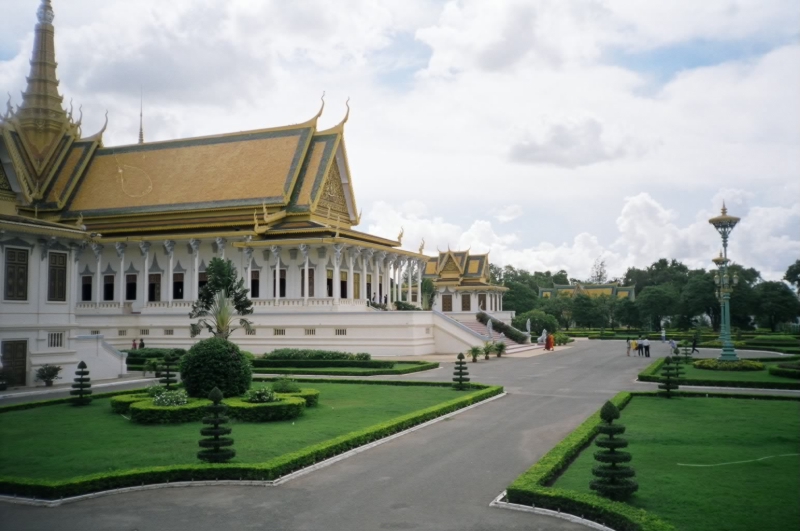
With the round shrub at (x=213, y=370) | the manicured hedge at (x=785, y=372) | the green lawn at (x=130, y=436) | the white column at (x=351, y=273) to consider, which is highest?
the white column at (x=351, y=273)

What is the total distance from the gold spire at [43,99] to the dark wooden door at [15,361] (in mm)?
28733

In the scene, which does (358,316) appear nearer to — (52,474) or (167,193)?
(167,193)

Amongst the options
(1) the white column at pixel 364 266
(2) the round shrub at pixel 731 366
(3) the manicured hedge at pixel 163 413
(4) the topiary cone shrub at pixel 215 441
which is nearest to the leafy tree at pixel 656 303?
(1) the white column at pixel 364 266

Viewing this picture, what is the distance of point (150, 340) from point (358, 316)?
1227 centimetres

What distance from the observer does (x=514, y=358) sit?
33.9 m

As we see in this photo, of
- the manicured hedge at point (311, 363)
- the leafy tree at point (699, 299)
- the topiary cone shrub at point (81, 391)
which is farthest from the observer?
the leafy tree at point (699, 299)

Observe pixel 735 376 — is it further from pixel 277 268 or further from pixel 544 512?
pixel 277 268

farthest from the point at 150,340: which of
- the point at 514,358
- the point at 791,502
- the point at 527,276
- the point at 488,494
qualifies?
the point at 527,276

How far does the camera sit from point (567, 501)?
8.46 m

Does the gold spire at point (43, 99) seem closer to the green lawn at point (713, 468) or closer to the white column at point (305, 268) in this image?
the white column at point (305, 268)

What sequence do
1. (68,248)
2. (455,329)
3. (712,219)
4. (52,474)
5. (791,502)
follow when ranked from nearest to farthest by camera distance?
(791,502) → (52,474) → (68,248) → (712,219) → (455,329)

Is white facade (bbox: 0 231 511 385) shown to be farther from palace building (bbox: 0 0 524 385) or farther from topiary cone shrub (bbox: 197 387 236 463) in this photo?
topiary cone shrub (bbox: 197 387 236 463)

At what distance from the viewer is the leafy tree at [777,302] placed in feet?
190

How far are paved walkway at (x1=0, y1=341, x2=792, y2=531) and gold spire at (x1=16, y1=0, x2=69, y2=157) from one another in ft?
142
